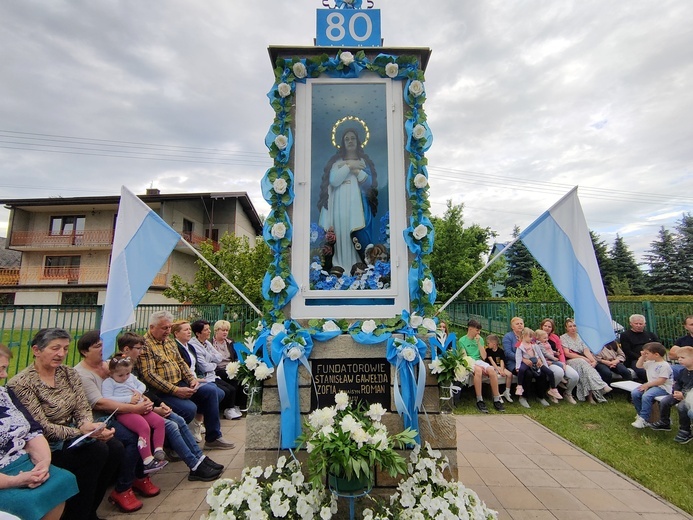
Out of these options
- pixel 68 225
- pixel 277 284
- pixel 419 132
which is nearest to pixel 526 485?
pixel 277 284

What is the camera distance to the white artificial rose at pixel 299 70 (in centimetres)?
347

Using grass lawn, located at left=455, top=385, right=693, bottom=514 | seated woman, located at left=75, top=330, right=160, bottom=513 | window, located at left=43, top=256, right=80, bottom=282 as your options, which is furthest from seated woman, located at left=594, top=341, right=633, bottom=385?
window, located at left=43, top=256, right=80, bottom=282

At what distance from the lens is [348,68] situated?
3.53 metres

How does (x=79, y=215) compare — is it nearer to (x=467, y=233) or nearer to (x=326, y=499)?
(x=467, y=233)

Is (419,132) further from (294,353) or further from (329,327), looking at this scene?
(294,353)

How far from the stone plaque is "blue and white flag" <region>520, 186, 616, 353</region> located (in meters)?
1.72

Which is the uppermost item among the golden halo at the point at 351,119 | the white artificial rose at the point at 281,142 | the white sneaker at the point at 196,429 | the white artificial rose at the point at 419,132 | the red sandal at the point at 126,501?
the golden halo at the point at 351,119

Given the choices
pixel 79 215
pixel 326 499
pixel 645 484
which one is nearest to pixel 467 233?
pixel 645 484

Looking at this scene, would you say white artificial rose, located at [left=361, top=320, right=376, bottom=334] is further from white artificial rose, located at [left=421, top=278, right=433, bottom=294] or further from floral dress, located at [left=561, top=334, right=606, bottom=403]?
floral dress, located at [left=561, top=334, right=606, bottom=403]

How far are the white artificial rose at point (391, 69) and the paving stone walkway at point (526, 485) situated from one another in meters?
3.84

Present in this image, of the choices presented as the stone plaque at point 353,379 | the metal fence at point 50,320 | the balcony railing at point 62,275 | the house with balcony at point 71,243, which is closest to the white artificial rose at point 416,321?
the stone plaque at point 353,379

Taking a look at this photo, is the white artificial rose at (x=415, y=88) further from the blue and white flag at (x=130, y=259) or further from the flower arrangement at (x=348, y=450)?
the flower arrangement at (x=348, y=450)

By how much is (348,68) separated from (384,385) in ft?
9.18

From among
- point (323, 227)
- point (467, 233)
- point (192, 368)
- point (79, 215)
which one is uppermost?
point (79, 215)
